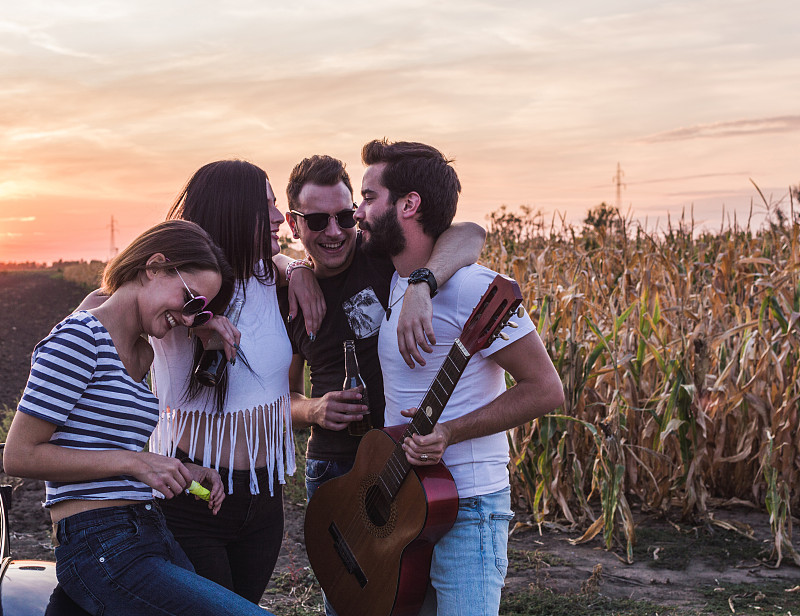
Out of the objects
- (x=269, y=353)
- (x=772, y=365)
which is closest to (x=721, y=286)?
(x=772, y=365)

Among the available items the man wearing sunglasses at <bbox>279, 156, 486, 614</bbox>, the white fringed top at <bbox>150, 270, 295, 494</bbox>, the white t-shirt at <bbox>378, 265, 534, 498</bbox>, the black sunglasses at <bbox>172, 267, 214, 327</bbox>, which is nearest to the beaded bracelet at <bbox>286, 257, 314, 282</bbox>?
the man wearing sunglasses at <bbox>279, 156, 486, 614</bbox>

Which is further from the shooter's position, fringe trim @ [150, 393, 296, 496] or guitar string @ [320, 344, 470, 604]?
fringe trim @ [150, 393, 296, 496]

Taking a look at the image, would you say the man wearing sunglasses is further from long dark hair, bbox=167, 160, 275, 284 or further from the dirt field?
→ the dirt field

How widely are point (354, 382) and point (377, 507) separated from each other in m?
0.54

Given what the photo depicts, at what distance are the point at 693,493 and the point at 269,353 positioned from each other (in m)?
3.69

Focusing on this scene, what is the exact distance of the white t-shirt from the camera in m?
2.79

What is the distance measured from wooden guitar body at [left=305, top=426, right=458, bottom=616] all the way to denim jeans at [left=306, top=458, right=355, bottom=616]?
0.28ft

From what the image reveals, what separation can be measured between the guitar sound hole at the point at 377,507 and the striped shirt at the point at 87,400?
923 millimetres

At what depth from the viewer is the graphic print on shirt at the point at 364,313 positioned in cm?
333

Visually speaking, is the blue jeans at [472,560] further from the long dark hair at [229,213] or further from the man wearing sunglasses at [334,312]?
the long dark hair at [229,213]

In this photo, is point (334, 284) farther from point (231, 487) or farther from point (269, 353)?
point (231, 487)

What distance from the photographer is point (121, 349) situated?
2.26 m

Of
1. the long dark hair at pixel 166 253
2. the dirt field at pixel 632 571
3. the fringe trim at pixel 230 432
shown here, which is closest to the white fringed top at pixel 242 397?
the fringe trim at pixel 230 432

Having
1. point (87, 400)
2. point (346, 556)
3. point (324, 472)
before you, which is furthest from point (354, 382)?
point (87, 400)
